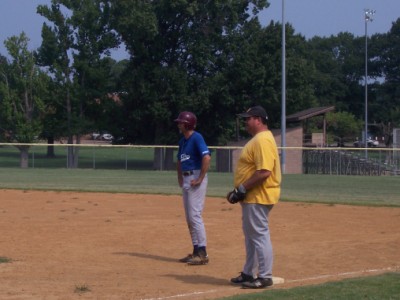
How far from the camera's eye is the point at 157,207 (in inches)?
709

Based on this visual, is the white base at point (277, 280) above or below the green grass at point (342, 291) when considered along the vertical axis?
below

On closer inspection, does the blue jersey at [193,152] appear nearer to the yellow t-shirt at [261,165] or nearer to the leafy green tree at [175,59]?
the yellow t-shirt at [261,165]

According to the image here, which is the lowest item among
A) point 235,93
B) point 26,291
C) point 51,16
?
point 26,291

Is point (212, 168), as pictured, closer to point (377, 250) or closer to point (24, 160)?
point (24, 160)

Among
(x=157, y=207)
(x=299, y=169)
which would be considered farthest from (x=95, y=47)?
(x=157, y=207)

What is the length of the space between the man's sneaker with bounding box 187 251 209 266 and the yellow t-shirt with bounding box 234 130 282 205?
85.8 inches

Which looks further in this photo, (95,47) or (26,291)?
(95,47)

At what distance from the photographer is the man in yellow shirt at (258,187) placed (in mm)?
8031

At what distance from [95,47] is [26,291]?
44338mm

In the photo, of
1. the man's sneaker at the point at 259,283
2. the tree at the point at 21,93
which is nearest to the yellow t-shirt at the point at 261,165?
the man's sneaker at the point at 259,283

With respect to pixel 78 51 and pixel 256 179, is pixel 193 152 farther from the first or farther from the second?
pixel 78 51

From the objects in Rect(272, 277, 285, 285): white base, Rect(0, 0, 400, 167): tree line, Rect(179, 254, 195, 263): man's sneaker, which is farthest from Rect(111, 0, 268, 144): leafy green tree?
Rect(272, 277, 285, 285): white base

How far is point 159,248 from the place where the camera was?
11.7 meters

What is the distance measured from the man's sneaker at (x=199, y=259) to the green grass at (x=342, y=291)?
2.39 meters
